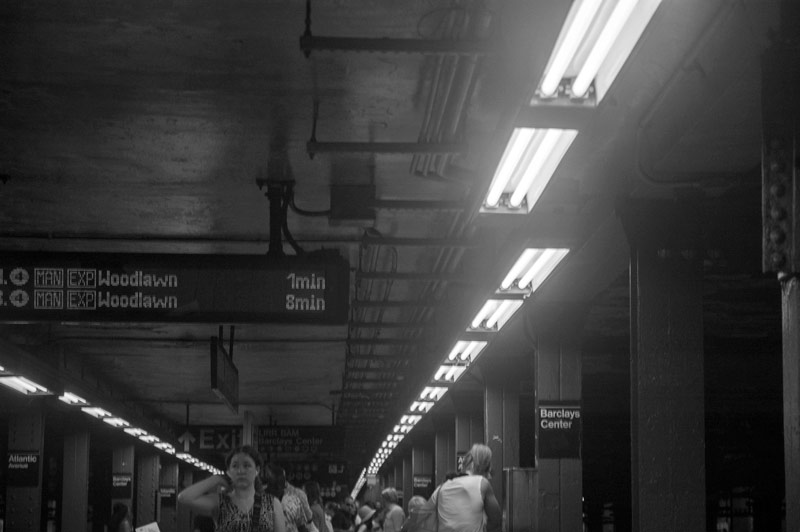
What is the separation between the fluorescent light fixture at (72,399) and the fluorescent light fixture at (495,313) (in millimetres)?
9082

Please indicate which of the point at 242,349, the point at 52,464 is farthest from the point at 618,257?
the point at 52,464

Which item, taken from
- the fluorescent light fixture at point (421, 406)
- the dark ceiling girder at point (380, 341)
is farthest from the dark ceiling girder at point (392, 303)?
the fluorescent light fixture at point (421, 406)

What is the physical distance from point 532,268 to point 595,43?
6.38 metres

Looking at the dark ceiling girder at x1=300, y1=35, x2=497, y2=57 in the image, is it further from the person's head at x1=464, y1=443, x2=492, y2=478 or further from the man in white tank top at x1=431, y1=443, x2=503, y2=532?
the person's head at x1=464, y1=443, x2=492, y2=478

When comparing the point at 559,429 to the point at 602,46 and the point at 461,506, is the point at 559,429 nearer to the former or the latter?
the point at 461,506

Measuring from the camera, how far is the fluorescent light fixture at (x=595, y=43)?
217 inches

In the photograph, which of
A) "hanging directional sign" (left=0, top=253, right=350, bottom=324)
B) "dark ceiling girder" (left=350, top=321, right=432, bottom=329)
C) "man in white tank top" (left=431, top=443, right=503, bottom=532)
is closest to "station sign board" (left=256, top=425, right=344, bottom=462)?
"dark ceiling girder" (left=350, top=321, right=432, bottom=329)

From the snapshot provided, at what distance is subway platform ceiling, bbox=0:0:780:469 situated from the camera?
23.8ft

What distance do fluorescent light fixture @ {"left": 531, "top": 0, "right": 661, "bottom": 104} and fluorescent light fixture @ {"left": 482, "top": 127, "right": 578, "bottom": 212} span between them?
69 centimetres

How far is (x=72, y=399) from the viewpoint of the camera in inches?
910

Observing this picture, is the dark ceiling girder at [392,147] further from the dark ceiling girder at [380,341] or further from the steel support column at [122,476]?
the steel support column at [122,476]

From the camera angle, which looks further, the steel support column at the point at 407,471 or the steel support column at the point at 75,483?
the steel support column at the point at 407,471

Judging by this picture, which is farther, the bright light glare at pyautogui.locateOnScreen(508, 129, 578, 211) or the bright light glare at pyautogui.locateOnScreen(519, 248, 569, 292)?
the bright light glare at pyautogui.locateOnScreen(519, 248, 569, 292)

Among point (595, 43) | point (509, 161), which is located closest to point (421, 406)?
point (509, 161)
